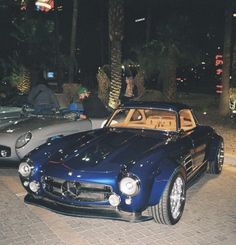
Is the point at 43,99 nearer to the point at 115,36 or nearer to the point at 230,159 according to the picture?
the point at 230,159

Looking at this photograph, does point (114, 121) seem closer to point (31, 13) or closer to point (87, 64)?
point (31, 13)

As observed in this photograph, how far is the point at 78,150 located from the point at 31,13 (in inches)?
969

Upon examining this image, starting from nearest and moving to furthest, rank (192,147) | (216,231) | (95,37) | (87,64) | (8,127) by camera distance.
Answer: (216,231), (192,147), (8,127), (95,37), (87,64)

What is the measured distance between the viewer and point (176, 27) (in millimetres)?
20531

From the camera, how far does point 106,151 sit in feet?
18.7

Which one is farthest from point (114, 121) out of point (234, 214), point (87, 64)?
point (87, 64)

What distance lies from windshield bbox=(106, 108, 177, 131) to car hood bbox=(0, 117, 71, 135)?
169cm

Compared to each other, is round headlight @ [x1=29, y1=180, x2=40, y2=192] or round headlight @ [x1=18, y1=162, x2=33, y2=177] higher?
round headlight @ [x1=18, y1=162, x2=33, y2=177]

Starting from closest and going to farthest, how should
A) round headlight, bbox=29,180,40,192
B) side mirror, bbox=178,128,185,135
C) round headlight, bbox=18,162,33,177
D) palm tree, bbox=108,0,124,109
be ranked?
round headlight, bbox=29,180,40,192 < round headlight, bbox=18,162,33,177 < side mirror, bbox=178,128,185,135 < palm tree, bbox=108,0,124,109

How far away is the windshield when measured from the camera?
7.02 m

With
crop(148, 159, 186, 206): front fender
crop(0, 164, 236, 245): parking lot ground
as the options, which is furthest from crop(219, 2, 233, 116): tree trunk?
crop(148, 159, 186, 206): front fender

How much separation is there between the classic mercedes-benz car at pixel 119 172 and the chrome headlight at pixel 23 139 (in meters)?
1.55

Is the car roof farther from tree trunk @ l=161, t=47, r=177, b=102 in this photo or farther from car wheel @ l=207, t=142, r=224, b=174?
tree trunk @ l=161, t=47, r=177, b=102

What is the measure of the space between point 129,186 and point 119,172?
0.75ft
